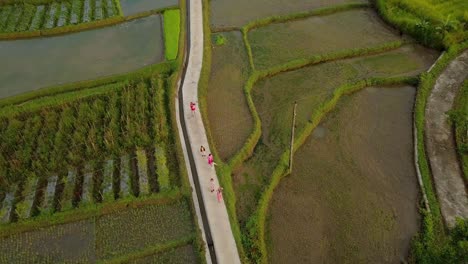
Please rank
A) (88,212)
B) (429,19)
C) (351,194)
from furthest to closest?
1. (429,19)
2. (351,194)
3. (88,212)

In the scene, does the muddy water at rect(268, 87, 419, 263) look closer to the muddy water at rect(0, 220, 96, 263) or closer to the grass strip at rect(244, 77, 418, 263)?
the grass strip at rect(244, 77, 418, 263)

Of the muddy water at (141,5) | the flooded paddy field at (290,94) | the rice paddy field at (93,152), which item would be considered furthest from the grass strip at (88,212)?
the muddy water at (141,5)

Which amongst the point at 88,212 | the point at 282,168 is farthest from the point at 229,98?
the point at 88,212

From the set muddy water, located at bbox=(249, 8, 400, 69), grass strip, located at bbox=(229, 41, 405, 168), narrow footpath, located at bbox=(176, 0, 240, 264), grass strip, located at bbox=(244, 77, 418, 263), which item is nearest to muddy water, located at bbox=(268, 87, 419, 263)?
grass strip, located at bbox=(244, 77, 418, 263)

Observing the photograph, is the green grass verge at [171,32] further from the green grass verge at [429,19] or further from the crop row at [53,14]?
the green grass verge at [429,19]

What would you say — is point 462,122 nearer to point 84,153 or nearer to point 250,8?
point 250,8

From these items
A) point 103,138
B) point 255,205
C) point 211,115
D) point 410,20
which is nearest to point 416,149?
point 255,205
